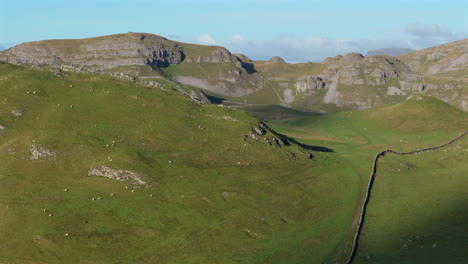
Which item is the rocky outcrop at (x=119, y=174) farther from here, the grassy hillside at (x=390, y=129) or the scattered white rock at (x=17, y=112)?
the grassy hillside at (x=390, y=129)

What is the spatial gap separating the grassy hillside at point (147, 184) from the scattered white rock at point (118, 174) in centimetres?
29

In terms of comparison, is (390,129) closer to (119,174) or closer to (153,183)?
(153,183)

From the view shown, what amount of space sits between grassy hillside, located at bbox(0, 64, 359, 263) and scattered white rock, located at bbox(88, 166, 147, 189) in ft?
0.94

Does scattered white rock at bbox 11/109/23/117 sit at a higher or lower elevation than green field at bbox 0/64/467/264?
higher

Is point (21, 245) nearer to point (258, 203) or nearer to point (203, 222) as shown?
point (203, 222)

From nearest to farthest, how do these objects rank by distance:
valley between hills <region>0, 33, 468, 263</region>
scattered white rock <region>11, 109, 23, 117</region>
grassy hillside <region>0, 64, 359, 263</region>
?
1. grassy hillside <region>0, 64, 359, 263</region>
2. valley between hills <region>0, 33, 468, 263</region>
3. scattered white rock <region>11, 109, 23, 117</region>

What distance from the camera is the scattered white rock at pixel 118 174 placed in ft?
251

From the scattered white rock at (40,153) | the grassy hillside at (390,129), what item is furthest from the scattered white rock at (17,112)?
the grassy hillside at (390,129)

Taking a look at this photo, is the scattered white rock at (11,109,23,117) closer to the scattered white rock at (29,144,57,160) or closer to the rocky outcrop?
the scattered white rock at (29,144,57,160)

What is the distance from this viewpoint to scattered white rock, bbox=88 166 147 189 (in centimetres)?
7644

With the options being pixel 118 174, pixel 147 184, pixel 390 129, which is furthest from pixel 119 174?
pixel 390 129

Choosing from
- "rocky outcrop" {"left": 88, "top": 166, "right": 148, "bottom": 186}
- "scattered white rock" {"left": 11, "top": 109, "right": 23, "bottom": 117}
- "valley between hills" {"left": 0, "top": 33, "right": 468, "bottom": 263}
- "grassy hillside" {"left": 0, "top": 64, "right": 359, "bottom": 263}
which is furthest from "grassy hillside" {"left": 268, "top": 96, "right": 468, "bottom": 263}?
"scattered white rock" {"left": 11, "top": 109, "right": 23, "bottom": 117}

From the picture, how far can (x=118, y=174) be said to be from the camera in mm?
76875

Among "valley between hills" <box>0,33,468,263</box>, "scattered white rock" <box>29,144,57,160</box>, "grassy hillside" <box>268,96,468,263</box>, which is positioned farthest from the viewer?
"grassy hillside" <box>268,96,468,263</box>
